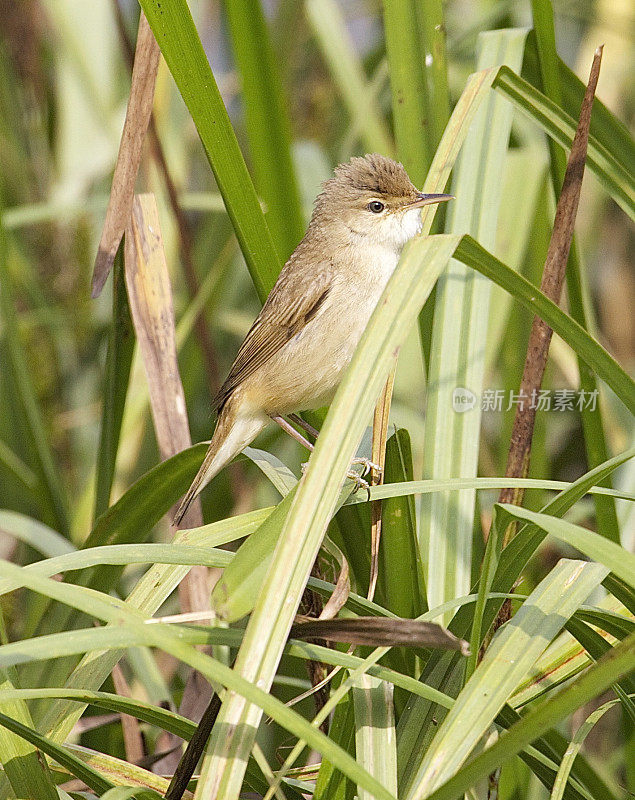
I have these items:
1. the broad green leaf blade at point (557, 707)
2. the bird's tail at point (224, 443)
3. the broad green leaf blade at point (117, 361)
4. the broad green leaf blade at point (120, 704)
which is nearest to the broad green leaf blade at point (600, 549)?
the broad green leaf blade at point (557, 707)

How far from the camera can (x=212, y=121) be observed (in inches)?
66.5

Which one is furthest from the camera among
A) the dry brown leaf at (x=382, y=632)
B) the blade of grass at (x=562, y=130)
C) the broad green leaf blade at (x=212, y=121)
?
the blade of grass at (x=562, y=130)

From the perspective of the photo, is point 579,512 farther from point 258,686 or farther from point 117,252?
point 258,686

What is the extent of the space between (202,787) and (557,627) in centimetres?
56

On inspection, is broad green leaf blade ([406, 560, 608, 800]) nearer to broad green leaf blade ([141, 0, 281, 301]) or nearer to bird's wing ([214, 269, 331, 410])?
broad green leaf blade ([141, 0, 281, 301])

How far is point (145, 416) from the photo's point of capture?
328cm

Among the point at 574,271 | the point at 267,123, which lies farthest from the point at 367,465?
the point at 267,123

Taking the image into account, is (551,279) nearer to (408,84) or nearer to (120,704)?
(408,84)

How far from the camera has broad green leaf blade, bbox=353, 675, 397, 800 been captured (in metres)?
1.27

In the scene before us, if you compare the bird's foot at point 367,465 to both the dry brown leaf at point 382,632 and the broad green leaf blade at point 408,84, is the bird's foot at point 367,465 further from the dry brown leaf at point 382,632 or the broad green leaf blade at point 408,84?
the broad green leaf blade at point 408,84

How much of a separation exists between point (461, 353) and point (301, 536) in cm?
97

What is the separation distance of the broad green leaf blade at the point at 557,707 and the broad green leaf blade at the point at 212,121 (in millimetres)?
1106

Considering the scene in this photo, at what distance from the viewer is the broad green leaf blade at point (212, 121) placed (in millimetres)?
1607

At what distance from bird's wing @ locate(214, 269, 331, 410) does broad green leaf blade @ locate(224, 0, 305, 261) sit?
19 cm
